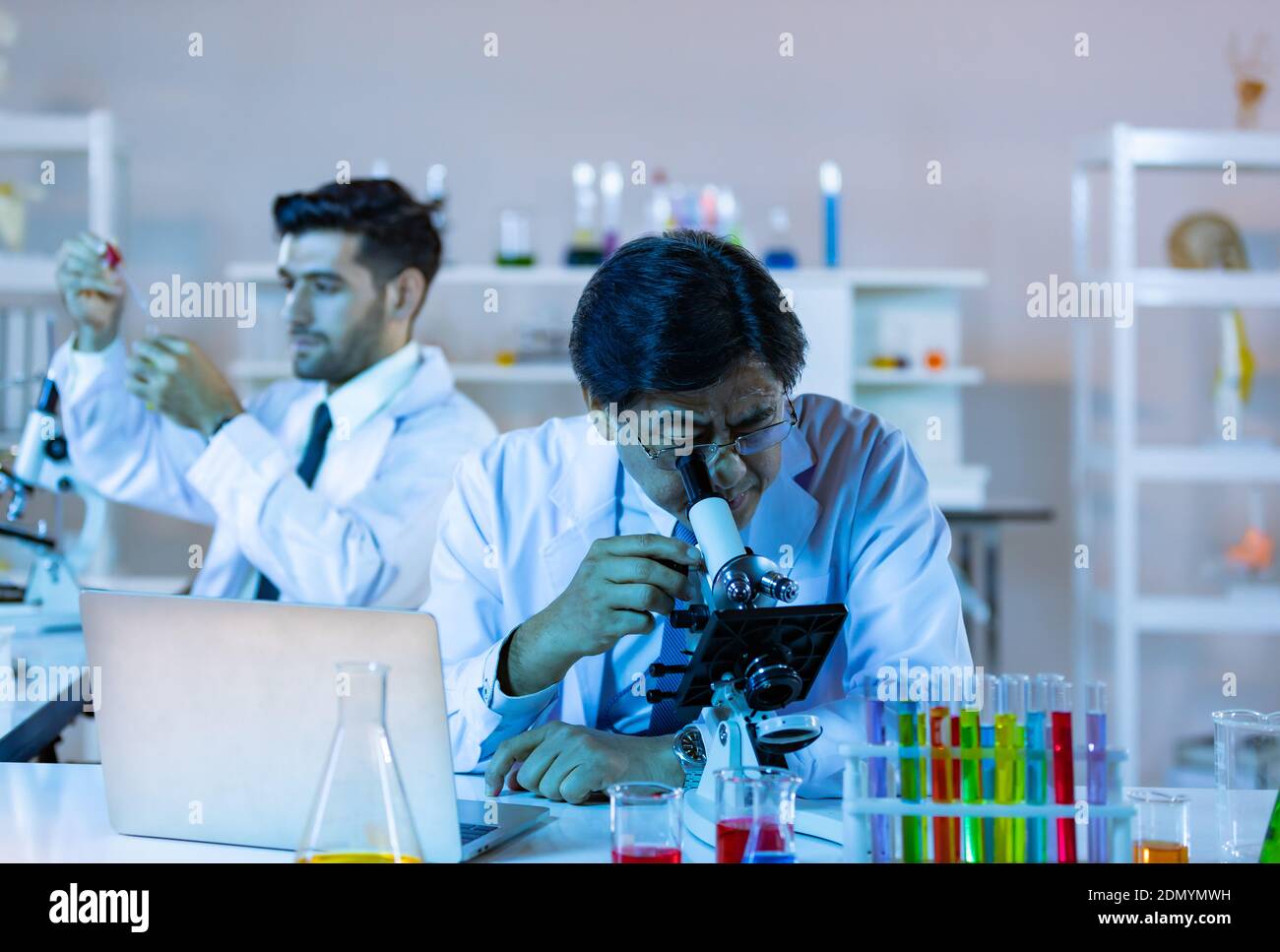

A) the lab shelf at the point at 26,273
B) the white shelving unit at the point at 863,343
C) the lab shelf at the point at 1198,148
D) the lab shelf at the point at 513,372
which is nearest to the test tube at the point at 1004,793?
the white shelving unit at the point at 863,343

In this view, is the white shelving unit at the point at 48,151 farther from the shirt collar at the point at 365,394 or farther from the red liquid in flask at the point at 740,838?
the red liquid in flask at the point at 740,838

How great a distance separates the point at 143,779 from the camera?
1323 millimetres

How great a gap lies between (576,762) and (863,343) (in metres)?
3.01

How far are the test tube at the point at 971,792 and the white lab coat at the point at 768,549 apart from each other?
0.49m

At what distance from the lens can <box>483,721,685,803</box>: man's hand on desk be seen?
4.88ft

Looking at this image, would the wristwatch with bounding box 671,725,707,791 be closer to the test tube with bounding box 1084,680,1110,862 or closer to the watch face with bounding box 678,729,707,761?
the watch face with bounding box 678,729,707,761

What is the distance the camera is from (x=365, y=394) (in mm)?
2922

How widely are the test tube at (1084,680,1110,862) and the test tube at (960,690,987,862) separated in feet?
0.27

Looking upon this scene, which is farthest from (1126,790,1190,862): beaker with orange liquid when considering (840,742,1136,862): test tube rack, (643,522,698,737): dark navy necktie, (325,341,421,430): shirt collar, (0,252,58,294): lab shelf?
(0,252,58,294): lab shelf

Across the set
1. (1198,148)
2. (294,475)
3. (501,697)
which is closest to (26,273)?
(294,475)

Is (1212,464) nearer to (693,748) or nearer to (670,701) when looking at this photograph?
(670,701)

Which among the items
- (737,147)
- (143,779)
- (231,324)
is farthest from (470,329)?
(143,779)
